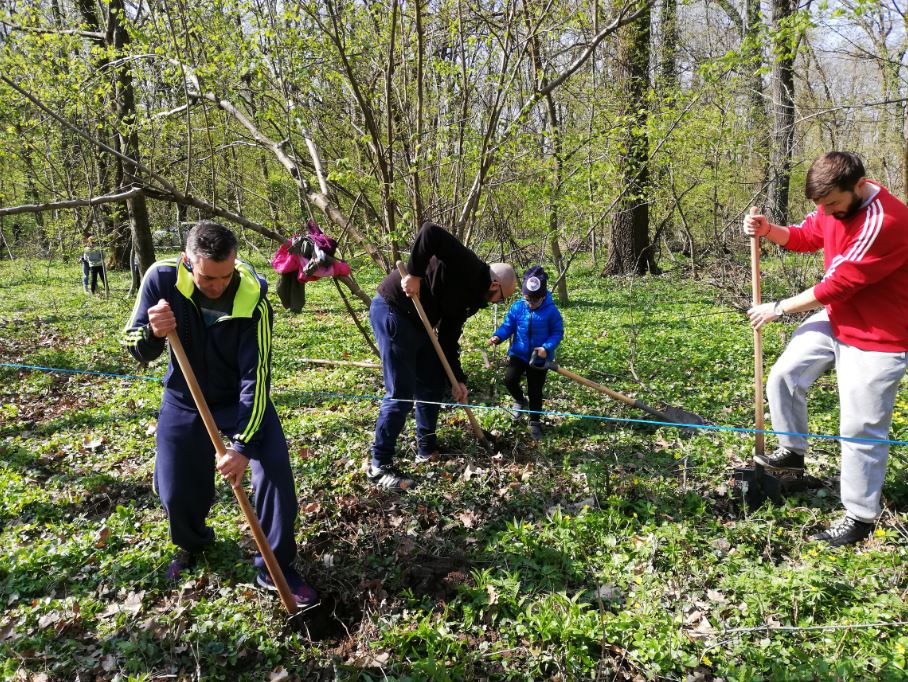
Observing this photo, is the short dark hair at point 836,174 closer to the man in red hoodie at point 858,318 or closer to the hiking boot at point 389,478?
the man in red hoodie at point 858,318

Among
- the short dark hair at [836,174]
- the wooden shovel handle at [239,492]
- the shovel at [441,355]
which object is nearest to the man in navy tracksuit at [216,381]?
the wooden shovel handle at [239,492]

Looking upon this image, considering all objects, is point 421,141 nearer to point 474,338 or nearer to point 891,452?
point 474,338

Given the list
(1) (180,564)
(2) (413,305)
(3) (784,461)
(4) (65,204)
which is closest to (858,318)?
(3) (784,461)

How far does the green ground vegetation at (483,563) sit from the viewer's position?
9.00ft

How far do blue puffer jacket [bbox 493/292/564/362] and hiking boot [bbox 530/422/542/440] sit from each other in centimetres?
57

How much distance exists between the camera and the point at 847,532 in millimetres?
3256

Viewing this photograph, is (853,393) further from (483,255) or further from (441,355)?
(483,255)

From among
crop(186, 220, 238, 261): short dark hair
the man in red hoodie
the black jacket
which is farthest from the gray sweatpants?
crop(186, 220, 238, 261): short dark hair

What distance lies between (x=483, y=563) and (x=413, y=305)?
1883 millimetres

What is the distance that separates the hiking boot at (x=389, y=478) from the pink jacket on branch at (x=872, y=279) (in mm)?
2883

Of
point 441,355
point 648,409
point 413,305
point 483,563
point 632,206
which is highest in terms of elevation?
point 632,206

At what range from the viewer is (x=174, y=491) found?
3.16 meters

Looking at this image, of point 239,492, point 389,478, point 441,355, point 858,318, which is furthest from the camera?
point 441,355

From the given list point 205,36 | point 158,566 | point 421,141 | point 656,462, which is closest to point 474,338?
point 421,141
